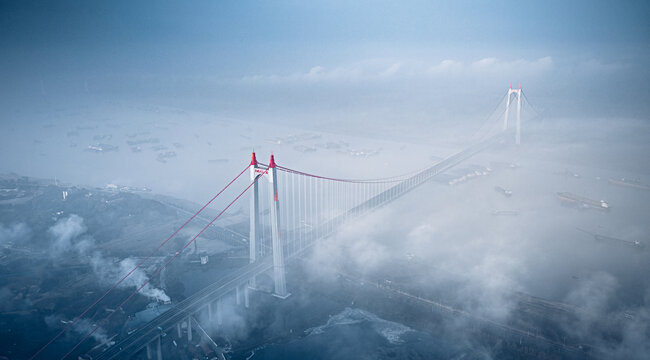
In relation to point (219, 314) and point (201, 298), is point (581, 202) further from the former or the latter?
point (201, 298)

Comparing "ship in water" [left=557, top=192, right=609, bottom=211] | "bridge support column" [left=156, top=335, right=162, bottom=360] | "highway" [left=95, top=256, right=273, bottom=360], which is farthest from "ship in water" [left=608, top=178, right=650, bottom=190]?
"bridge support column" [left=156, top=335, right=162, bottom=360]

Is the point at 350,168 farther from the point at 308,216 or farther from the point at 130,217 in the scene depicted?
the point at 130,217

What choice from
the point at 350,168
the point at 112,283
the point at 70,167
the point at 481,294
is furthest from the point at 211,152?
the point at 481,294

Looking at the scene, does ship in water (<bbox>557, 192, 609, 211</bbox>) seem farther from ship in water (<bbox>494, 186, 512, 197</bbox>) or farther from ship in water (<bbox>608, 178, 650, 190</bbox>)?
ship in water (<bbox>608, 178, 650, 190</bbox>)

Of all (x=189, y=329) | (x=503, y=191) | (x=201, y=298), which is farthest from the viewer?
(x=503, y=191)

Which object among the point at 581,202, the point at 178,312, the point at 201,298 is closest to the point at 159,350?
the point at 178,312

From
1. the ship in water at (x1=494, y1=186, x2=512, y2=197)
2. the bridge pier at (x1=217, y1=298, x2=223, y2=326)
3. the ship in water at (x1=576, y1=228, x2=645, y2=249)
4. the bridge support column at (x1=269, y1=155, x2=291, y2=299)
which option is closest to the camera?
the bridge support column at (x1=269, y1=155, x2=291, y2=299)
